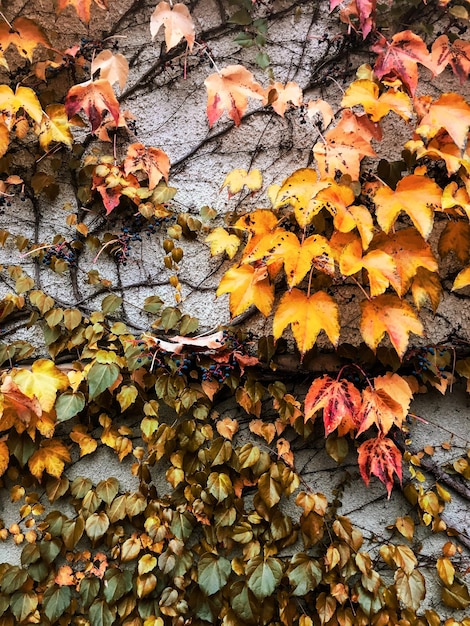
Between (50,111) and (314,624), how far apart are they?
218 cm

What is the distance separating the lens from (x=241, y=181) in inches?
68.1

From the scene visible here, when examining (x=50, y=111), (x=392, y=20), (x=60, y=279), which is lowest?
(x=60, y=279)

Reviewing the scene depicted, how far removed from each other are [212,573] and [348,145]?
5.19 ft

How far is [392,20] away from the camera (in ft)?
5.60

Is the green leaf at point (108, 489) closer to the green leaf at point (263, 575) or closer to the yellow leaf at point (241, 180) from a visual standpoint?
the green leaf at point (263, 575)

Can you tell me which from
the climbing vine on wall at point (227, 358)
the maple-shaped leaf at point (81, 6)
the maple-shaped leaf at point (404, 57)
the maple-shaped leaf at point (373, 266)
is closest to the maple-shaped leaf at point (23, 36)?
the climbing vine on wall at point (227, 358)

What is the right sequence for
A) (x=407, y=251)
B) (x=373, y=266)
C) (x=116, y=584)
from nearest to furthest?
(x=373, y=266) → (x=407, y=251) → (x=116, y=584)

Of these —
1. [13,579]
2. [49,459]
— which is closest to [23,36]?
[49,459]

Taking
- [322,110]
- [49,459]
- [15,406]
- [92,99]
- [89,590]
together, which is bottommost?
[89,590]

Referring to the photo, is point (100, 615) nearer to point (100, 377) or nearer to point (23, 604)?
point (23, 604)

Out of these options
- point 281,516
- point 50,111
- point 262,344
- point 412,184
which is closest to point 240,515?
point 281,516

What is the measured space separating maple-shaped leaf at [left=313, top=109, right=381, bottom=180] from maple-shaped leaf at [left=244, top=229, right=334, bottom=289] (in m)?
0.27

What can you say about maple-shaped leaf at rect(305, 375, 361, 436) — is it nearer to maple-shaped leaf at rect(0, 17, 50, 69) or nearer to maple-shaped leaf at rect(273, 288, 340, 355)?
maple-shaped leaf at rect(273, 288, 340, 355)

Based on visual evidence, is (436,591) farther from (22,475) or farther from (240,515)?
(22,475)
